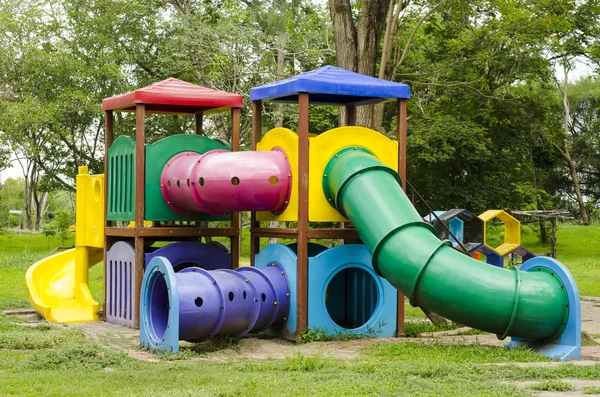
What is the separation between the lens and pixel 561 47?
2645 centimetres

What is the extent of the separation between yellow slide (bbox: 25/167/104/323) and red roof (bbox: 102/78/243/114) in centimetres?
137

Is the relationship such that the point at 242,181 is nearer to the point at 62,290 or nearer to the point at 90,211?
the point at 90,211

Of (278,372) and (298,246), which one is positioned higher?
(298,246)

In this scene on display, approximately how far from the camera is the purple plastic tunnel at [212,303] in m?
8.30

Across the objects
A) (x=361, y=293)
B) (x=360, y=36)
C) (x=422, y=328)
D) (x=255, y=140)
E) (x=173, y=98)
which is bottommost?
(x=422, y=328)

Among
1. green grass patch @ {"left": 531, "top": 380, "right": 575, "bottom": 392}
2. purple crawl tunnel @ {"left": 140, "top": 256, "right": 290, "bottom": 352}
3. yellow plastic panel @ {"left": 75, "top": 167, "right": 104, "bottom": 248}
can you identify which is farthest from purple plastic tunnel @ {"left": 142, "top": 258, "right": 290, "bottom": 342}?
yellow plastic panel @ {"left": 75, "top": 167, "right": 104, "bottom": 248}

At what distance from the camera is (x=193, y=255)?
36.9 ft

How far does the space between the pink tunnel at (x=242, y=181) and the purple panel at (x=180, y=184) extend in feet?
1.14

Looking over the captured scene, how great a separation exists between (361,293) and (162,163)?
3109mm

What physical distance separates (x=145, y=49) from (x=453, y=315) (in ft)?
81.1

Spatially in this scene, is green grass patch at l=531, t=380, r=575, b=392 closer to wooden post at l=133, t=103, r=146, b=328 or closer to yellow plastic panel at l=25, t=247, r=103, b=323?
wooden post at l=133, t=103, r=146, b=328

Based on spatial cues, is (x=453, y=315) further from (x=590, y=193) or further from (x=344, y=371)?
(x=590, y=193)

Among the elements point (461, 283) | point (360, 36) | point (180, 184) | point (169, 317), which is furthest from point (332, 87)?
point (360, 36)

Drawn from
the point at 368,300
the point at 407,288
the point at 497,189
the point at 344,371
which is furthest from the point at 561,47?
the point at 344,371
